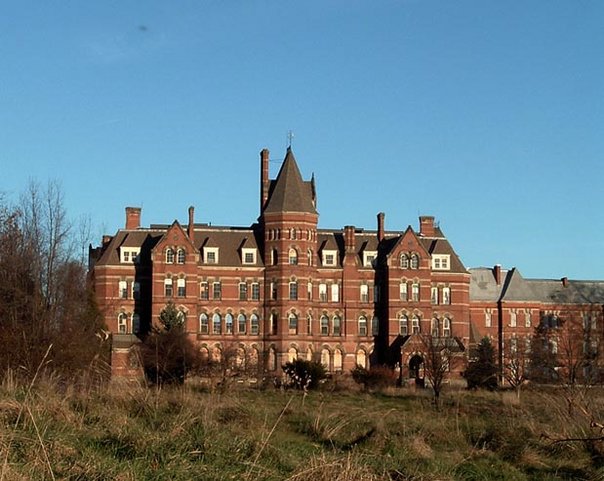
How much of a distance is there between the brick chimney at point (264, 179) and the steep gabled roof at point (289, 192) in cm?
40

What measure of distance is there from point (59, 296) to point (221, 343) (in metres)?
37.4

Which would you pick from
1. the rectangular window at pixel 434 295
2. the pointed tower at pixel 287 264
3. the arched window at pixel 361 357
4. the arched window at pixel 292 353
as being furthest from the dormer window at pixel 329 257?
the rectangular window at pixel 434 295

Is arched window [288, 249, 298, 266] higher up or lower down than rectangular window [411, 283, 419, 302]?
higher up

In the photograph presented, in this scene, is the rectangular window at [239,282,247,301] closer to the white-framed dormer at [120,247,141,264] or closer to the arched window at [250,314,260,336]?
the arched window at [250,314,260,336]

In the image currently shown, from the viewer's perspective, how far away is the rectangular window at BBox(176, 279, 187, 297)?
69.8 m

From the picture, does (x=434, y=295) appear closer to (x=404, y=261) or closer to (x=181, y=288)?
(x=404, y=261)

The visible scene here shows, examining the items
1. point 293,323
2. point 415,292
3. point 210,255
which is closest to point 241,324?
point 293,323

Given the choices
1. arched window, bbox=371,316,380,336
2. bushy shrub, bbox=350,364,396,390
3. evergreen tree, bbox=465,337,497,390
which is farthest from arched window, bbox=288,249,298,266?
bushy shrub, bbox=350,364,396,390

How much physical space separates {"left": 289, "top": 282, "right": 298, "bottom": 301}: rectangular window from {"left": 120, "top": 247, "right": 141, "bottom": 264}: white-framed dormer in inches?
449

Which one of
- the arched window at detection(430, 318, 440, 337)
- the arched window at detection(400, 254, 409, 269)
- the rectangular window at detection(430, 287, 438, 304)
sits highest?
the arched window at detection(400, 254, 409, 269)

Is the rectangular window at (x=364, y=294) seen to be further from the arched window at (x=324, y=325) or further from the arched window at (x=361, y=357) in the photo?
the arched window at (x=361, y=357)

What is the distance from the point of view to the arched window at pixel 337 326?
73.1 m

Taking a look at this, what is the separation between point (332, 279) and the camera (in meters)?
73.4

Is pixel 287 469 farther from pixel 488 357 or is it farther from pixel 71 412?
pixel 488 357
